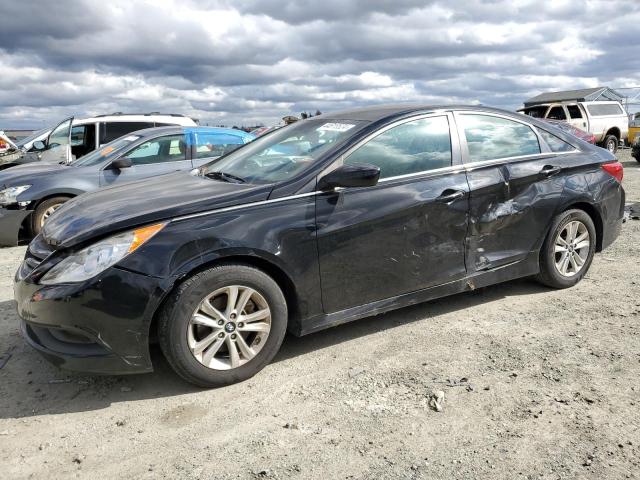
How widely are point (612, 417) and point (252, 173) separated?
2.63 meters

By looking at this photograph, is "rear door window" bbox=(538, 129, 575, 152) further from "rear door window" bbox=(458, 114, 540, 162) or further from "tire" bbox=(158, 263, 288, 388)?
"tire" bbox=(158, 263, 288, 388)

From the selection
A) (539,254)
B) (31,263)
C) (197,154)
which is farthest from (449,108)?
(197,154)

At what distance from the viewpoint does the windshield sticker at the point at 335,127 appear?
3.88 meters

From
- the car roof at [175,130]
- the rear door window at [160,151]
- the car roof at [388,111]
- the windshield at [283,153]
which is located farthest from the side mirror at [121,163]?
the car roof at [388,111]

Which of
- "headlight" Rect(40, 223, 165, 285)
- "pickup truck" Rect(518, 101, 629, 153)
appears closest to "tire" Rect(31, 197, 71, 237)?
"headlight" Rect(40, 223, 165, 285)

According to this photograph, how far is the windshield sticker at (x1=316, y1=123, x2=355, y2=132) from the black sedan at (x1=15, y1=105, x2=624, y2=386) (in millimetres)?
17

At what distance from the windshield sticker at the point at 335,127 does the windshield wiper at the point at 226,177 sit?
73cm

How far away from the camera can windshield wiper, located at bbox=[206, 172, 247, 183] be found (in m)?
3.75

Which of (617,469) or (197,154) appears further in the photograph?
(197,154)

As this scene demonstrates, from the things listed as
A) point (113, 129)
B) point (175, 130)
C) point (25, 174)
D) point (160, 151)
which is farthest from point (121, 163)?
point (113, 129)

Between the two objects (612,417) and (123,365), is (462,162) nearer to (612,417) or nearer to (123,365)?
(612,417)

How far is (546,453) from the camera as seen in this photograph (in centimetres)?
254

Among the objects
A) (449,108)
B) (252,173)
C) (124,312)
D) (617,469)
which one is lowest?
(617,469)

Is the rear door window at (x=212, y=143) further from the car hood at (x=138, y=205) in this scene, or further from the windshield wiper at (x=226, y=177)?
the car hood at (x=138, y=205)
